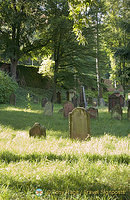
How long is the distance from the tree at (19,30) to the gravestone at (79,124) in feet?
56.4

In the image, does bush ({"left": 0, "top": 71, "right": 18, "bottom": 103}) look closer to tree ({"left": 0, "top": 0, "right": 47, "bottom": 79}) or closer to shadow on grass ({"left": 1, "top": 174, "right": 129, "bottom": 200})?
tree ({"left": 0, "top": 0, "right": 47, "bottom": 79})

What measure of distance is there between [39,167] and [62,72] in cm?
2240

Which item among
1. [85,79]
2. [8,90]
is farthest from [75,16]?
[85,79]

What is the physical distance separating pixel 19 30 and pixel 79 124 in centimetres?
2022

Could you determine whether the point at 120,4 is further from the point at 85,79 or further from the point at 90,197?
the point at 90,197

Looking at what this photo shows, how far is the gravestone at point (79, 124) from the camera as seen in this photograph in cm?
569

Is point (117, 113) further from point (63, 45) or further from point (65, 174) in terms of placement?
point (63, 45)

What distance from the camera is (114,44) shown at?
26016mm

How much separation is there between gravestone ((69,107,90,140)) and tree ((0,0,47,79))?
1718 cm

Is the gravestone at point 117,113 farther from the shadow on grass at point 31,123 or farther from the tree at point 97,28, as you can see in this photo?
the tree at point 97,28

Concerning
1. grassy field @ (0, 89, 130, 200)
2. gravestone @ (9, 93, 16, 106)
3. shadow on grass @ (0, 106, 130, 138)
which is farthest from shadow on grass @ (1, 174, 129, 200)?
gravestone @ (9, 93, 16, 106)

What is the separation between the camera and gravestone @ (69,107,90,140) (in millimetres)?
5688

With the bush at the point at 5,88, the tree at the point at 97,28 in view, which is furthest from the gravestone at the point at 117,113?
the tree at the point at 97,28

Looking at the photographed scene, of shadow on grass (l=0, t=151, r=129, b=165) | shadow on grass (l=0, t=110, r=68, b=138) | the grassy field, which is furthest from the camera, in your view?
shadow on grass (l=0, t=110, r=68, b=138)
